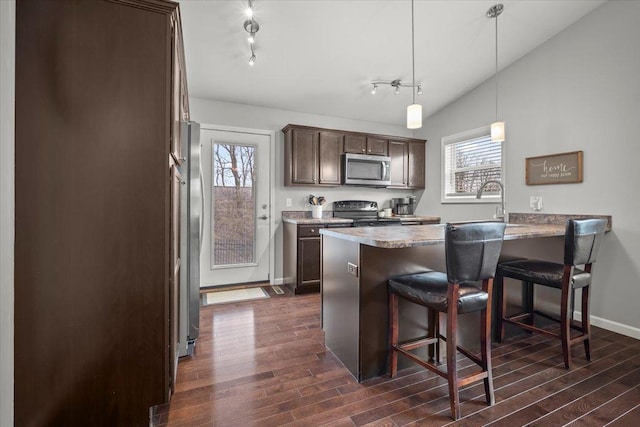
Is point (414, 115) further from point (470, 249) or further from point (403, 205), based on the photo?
point (403, 205)

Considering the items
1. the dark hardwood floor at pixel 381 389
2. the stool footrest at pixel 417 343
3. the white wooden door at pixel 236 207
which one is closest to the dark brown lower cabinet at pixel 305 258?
the white wooden door at pixel 236 207

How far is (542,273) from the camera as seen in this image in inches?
84.7

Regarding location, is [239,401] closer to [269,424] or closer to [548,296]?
[269,424]

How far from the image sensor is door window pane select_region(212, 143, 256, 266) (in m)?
3.88

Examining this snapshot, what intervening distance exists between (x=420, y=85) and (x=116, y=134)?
3619 mm

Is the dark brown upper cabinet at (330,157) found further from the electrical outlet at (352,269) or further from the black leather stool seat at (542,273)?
the black leather stool seat at (542,273)

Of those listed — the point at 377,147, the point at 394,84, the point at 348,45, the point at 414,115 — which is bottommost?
the point at 414,115

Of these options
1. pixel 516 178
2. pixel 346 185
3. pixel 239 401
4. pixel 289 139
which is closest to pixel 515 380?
pixel 239 401

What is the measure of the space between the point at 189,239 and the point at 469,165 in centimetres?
371

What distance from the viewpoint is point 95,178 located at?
1273 mm

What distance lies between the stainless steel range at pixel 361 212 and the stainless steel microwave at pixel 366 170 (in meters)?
0.34

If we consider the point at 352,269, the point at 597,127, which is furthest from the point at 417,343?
the point at 597,127

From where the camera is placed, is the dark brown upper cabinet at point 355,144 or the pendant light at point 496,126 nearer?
the pendant light at point 496,126

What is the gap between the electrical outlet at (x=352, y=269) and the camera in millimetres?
1881
